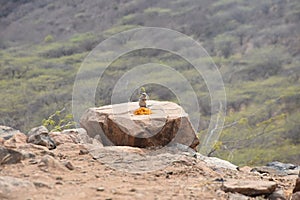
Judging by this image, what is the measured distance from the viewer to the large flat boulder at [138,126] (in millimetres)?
7320

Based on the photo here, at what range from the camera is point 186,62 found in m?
26.4

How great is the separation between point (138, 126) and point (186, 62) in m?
19.3

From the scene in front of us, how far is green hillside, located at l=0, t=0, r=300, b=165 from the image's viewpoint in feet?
60.3

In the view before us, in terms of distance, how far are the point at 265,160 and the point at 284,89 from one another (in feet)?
23.2

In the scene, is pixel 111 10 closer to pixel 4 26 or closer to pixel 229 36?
pixel 4 26

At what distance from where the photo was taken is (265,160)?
16.0 metres

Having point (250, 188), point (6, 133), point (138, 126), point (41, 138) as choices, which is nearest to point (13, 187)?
point (41, 138)

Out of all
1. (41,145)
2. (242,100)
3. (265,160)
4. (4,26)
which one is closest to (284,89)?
(242,100)

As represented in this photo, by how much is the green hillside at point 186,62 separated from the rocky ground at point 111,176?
7.06 m

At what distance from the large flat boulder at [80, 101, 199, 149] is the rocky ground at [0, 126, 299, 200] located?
43 centimetres

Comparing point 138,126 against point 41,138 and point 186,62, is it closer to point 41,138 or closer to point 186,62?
point 41,138

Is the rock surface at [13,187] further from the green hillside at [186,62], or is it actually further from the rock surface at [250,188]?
the green hillside at [186,62]

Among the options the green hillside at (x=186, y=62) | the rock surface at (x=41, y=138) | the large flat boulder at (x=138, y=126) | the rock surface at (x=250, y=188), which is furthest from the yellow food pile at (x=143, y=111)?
the green hillside at (x=186, y=62)

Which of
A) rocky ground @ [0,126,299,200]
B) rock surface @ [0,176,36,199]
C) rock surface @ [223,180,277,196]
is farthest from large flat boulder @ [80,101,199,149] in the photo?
rock surface @ [0,176,36,199]
